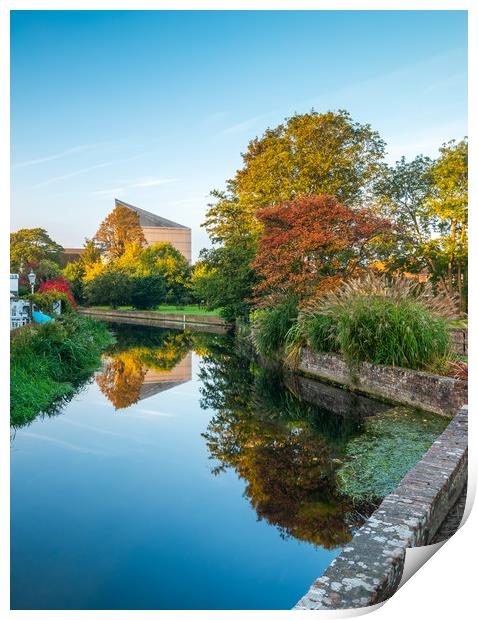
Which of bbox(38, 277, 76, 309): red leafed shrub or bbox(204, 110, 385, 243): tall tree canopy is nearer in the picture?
bbox(38, 277, 76, 309): red leafed shrub

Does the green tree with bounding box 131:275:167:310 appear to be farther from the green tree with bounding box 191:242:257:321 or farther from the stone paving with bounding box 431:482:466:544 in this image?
the stone paving with bounding box 431:482:466:544

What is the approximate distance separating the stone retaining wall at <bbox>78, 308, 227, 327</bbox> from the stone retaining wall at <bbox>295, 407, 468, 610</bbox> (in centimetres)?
1644

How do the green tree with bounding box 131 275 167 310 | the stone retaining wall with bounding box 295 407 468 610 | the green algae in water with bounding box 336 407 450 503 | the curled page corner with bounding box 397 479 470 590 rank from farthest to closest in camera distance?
the green tree with bounding box 131 275 167 310, the green algae in water with bounding box 336 407 450 503, the curled page corner with bounding box 397 479 470 590, the stone retaining wall with bounding box 295 407 468 610

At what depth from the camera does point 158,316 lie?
25.5 m

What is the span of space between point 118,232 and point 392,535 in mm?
33075

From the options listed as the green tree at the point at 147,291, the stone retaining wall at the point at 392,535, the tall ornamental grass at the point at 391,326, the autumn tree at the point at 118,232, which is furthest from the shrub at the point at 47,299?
the autumn tree at the point at 118,232

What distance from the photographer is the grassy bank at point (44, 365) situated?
6254mm

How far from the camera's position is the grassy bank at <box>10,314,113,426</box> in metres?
6.25

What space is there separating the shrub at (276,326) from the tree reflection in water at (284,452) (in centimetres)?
137

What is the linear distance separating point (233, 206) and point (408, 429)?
13167 millimetres

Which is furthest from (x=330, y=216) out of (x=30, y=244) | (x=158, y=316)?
(x=158, y=316)

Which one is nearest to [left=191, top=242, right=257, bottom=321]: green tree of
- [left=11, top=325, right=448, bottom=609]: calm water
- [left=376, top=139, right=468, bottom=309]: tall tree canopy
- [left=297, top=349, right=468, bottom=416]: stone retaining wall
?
[left=297, top=349, right=468, bottom=416]: stone retaining wall

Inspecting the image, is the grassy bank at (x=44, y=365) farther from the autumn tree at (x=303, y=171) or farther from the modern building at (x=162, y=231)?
the modern building at (x=162, y=231)

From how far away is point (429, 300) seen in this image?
6477 mm
